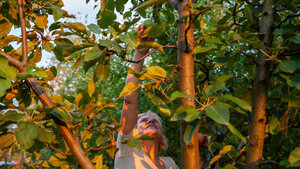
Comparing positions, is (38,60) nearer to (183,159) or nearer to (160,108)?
(160,108)

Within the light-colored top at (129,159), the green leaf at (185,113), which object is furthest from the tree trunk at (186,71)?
the light-colored top at (129,159)

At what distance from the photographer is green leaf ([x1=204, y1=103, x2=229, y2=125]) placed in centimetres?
85

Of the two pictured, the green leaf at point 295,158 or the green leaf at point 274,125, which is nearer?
the green leaf at point 295,158

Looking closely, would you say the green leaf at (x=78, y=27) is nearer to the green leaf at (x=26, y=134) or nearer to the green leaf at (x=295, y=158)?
the green leaf at (x=26, y=134)

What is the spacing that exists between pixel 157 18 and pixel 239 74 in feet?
9.75

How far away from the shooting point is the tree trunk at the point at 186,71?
114cm

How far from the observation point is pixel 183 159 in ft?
3.80

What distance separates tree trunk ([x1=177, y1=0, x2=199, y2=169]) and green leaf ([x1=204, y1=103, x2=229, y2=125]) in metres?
0.23

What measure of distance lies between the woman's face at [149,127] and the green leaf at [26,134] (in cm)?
166

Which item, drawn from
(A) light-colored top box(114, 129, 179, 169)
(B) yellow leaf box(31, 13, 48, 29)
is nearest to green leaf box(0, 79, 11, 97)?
(B) yellow leaf box(31, 13, 48, 29)

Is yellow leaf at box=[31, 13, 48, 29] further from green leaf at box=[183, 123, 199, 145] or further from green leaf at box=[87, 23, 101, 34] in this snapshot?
green leaf at box=[183, 123, 199, 145]

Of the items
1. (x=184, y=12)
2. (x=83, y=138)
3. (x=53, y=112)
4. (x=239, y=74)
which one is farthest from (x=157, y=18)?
(x=239, y=74)

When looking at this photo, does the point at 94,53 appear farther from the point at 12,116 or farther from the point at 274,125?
the point at 274,125

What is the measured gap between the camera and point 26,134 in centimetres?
104
